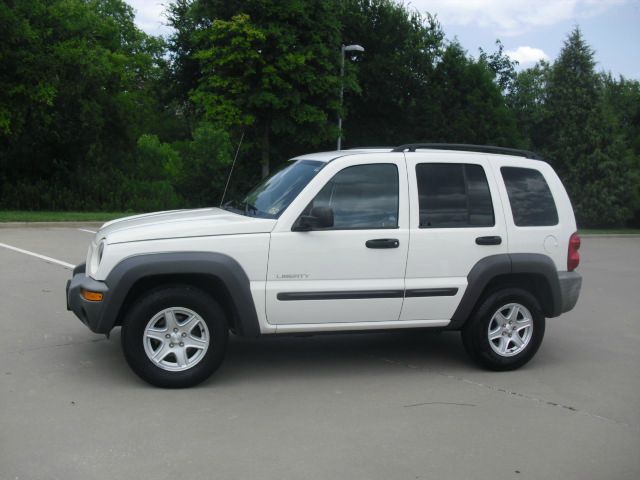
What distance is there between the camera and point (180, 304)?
18.9ft

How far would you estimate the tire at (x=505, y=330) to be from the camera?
6.54m

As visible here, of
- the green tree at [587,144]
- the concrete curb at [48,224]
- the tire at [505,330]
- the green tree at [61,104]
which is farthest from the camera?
the green tree at [587,144]

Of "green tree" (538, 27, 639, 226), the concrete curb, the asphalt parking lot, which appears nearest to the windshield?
the asphalt parking lot

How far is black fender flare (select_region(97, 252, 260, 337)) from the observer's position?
5629 mm

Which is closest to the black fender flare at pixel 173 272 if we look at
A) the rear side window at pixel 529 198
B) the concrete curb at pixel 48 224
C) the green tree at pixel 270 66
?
the rear side window at pixel 529 198

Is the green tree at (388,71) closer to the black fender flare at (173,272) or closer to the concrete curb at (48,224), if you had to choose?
the concrete curb at (48,224)

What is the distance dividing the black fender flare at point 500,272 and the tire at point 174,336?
2.00 m

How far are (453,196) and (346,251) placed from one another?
1122 mm

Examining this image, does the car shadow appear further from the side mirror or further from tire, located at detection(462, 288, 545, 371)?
the side mirror

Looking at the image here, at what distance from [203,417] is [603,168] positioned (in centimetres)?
3515

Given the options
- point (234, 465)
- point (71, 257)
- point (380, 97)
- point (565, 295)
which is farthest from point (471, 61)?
point (234, 465)

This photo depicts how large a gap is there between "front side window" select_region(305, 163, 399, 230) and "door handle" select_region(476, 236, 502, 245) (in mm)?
752

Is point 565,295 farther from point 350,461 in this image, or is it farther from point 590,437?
point 350,461

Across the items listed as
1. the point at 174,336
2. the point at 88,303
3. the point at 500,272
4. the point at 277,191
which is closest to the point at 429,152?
the point at 500,272
